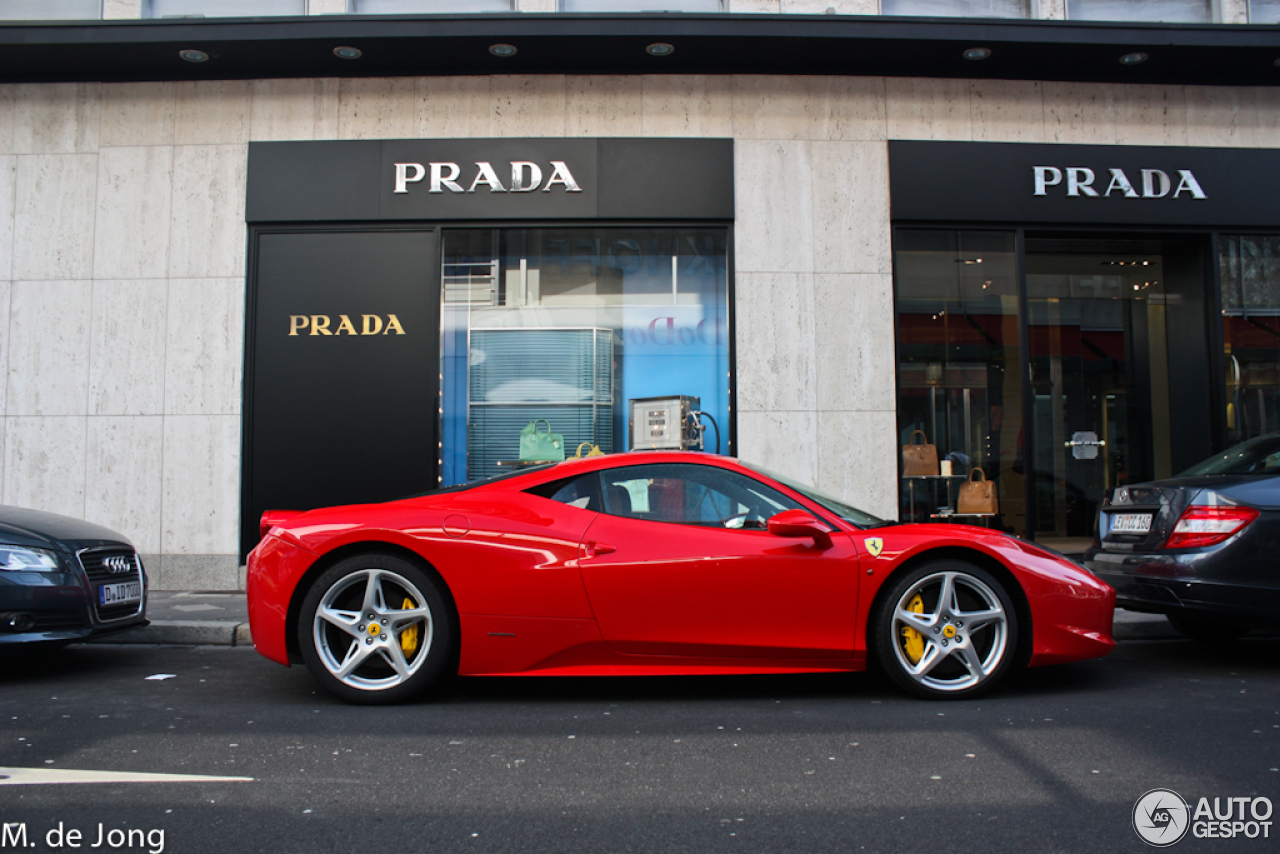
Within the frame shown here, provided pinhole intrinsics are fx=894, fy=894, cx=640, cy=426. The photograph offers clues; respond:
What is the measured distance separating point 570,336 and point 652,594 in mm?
5301

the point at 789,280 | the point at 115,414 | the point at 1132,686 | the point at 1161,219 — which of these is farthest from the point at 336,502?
the point at 1161,219

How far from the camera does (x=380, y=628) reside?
4277mm

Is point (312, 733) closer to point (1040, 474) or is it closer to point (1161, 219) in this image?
point (1040, 474)

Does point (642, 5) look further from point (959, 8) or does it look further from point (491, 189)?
point (959, 8)

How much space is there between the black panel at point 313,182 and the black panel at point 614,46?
2.61ft

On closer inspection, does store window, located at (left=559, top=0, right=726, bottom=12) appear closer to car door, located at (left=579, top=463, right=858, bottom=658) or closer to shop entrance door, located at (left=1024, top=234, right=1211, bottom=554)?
shop entrance door, located at (left=1024, top=234, right=1211, bottom=554)

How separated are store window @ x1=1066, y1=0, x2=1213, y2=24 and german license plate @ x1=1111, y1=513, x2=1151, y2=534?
6487 millimetres

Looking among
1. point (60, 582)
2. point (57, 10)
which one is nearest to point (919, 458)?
point (60, 582)

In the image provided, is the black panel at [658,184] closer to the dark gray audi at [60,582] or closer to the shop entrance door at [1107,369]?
the shop entrance door at [1107,369]

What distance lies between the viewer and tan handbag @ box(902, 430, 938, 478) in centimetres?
896

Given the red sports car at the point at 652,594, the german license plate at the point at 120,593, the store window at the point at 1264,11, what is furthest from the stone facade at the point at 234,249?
the red sports car at the point at 652,594

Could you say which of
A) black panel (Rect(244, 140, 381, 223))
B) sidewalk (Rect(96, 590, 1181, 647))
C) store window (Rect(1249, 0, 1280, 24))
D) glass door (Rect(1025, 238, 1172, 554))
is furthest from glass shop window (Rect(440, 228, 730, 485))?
store window (Rect(1249, 0, 1280, 24))

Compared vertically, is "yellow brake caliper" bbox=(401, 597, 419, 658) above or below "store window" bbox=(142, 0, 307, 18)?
below

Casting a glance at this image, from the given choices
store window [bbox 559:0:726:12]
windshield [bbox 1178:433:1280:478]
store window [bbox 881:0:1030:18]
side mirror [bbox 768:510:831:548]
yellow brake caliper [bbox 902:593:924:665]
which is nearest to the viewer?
side mirror [bbox 768:510:831:548]
